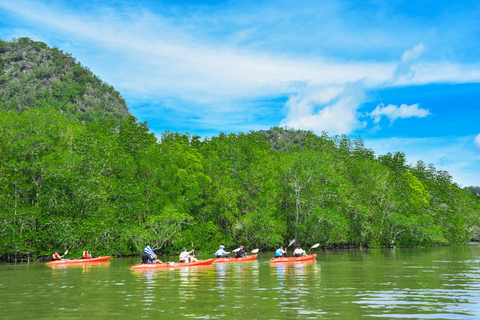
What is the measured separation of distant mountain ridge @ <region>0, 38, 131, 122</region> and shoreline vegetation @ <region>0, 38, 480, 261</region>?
70.4 metres

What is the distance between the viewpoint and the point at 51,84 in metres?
143

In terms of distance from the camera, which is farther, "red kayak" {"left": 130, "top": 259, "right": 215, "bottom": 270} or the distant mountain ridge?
the distant mountain ridge

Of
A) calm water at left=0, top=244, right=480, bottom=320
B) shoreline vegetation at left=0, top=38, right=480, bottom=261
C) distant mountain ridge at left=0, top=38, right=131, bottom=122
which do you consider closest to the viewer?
calm water at left=0, top=244, right=480, bottom=320

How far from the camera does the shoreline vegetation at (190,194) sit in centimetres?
3850

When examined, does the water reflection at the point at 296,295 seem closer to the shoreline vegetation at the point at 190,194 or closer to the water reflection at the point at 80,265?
the water reflection at the point at 80,265

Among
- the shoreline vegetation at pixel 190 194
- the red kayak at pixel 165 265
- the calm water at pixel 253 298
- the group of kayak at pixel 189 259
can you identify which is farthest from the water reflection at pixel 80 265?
the calm water at pixel 253 298

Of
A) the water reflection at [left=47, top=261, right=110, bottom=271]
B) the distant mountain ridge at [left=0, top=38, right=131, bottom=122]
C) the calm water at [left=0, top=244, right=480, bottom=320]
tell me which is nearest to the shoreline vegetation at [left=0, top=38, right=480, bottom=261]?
the water reflection at [left=47, top=261, right=110, bottom=271]

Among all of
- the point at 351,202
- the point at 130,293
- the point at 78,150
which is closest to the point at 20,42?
the point at 78,150

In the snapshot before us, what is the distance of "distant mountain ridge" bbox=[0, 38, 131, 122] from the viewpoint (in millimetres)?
125188

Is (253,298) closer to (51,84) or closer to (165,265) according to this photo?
(165,265)

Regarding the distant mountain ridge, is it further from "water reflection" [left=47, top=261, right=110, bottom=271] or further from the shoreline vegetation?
"water reflection" [left=47, top=261, right=110, bottom=271]

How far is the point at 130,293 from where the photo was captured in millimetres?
15383

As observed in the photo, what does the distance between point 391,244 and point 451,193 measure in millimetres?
27411

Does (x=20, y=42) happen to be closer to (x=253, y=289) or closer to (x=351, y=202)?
(x=351, y=202)
